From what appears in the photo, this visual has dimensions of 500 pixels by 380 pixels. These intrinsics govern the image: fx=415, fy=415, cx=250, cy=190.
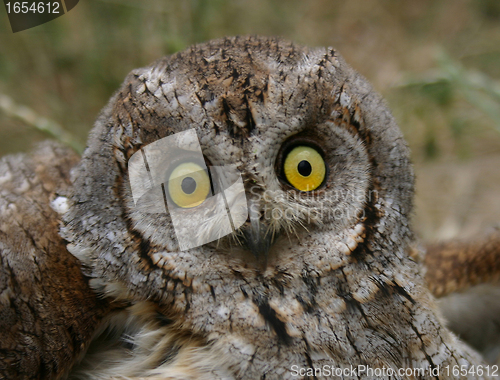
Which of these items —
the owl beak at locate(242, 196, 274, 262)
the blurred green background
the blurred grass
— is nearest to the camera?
the owl beak at locate(242, 196, 274, 262)

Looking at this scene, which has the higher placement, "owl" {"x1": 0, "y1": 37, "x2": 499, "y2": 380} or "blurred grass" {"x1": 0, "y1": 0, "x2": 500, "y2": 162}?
"blurred grass" {"x1": 0, "y1": 0, "x2": 500, "y2": 162}

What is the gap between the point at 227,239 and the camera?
124 centimetres

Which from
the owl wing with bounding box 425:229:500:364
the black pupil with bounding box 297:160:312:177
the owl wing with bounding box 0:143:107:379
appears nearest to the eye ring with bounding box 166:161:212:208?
the black pupil with bounding box 297:160:312:177

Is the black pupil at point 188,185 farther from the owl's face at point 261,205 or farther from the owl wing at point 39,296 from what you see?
the owl wing at point 39,296

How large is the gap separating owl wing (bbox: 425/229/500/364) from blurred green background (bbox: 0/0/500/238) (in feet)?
2.01

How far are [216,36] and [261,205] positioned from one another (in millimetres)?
2660

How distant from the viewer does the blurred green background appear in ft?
10.4

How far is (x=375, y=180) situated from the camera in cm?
136

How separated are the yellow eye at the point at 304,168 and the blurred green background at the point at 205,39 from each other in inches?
63.3

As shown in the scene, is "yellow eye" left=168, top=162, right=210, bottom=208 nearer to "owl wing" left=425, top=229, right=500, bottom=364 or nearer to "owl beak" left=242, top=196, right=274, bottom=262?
"owl beak" left=242, top=196, right=274, bottom=262

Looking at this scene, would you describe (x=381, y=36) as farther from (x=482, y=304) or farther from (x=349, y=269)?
(x=349, y=269)

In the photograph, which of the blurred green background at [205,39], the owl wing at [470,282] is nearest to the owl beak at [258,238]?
the owl wing at [470,282]

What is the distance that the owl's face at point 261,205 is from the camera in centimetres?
119

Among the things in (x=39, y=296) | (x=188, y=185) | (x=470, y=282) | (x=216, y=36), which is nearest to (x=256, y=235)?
(x=188, y=185)
